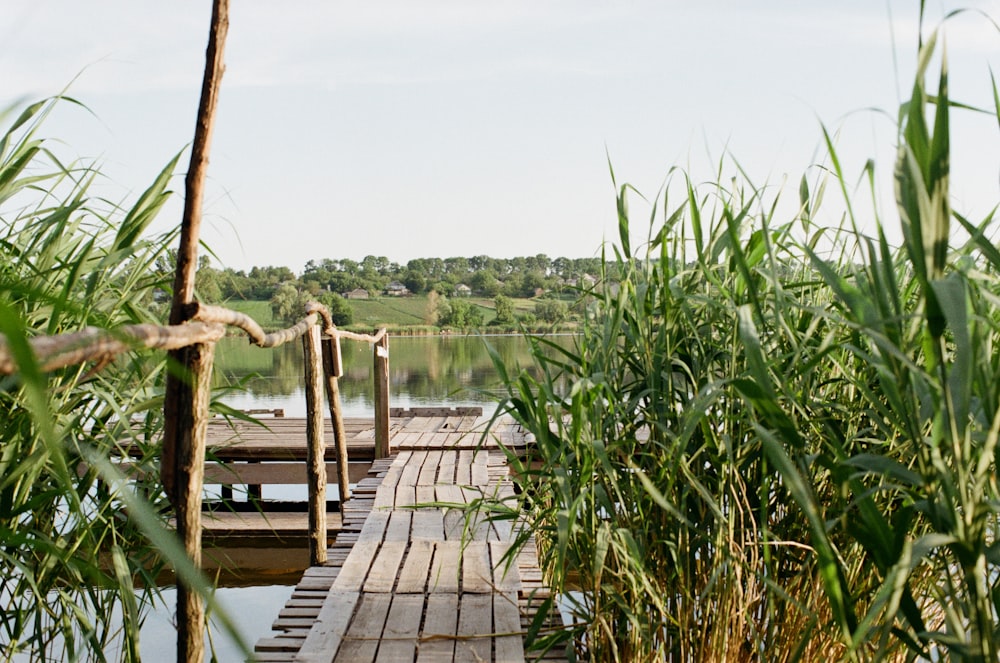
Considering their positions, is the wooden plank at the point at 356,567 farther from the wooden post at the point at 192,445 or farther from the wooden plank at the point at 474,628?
the wooden post at the point at 192,445

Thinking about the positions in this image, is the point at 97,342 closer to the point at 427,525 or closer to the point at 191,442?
the point at 191,442

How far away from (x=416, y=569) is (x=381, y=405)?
8.77 ft

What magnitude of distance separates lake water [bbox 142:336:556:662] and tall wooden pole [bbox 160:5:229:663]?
186 millimetres

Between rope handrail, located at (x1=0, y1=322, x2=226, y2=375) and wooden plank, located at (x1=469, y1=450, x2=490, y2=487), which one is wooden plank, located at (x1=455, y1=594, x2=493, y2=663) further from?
wooden plank, located at (x1=469, y1=450, x2=490, y2=487)

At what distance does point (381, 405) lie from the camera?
19.0 feet

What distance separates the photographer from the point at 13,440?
180cm

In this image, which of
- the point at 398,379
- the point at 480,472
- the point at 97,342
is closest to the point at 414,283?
the point at 398,379

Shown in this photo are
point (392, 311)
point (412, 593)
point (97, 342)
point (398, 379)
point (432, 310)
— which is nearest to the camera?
point (97, 342)

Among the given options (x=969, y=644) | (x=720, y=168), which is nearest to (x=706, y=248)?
(x=720, y=168)

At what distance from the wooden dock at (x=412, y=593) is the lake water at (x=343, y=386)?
26 centimetres

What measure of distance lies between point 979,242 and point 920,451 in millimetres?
369

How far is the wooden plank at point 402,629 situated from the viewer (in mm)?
2422

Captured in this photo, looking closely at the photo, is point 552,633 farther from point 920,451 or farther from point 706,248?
point 920,451

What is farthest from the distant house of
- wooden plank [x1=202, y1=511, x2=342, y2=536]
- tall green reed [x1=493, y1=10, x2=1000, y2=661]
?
tall green reed [x1=493, y1=10, x2=1000, y2=661]
